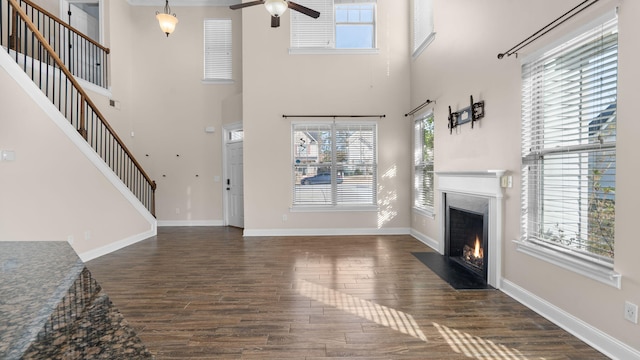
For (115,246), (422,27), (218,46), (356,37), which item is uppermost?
(218,46)

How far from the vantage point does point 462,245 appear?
14.4ft

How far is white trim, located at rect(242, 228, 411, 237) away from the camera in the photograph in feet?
20.6

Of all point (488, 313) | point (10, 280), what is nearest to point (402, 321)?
point (488, 313)

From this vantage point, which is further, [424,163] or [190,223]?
[190,223]

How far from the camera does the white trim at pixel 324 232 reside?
20.6 ft

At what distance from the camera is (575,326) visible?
2441mm

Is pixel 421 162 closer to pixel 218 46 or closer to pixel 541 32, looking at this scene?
pixel 541 32

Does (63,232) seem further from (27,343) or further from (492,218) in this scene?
(492,218)

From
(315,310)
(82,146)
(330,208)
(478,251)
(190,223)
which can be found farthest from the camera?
(190,223)

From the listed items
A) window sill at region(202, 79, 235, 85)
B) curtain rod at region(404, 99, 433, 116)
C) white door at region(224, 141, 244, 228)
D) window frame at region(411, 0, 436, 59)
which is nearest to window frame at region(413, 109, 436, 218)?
curtain rod at region(404, 99, 433, 116)

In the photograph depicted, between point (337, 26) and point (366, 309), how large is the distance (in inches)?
214

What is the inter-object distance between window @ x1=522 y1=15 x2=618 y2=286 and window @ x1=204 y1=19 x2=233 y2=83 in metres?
6.48

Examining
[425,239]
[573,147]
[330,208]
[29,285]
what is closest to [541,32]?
→ [573,147]

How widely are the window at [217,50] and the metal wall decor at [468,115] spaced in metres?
5.32
